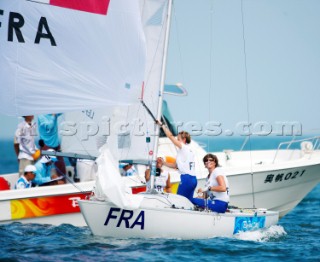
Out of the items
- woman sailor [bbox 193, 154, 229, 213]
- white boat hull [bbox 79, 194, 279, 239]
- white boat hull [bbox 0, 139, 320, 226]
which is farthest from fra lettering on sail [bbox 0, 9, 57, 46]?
woman sailor [bbox 193, 154, 229, 213]

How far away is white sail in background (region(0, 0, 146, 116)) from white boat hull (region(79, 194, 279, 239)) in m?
1.81

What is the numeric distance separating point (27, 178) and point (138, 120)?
10.4ft

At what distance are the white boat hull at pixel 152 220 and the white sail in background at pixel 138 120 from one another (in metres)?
1.36

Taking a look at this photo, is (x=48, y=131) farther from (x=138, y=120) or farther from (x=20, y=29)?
(x=20, y=29)

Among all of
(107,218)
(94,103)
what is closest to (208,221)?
(107,218)

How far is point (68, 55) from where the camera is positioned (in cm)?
1213

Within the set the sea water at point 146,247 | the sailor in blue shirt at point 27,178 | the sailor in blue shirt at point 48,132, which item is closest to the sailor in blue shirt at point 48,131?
the sailor in blue shirt at point 48,132

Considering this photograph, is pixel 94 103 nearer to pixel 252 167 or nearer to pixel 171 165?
pixel 171 165

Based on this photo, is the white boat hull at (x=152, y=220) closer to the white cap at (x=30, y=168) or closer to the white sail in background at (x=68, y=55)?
the white sail in background at (x=68, y=55)

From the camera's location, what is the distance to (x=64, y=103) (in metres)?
12.0

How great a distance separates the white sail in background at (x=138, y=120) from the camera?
43.7 feet

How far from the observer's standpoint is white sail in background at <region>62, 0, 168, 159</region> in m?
13.3

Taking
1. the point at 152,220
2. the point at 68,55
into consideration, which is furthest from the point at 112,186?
the point at 68,55

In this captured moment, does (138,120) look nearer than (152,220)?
No
